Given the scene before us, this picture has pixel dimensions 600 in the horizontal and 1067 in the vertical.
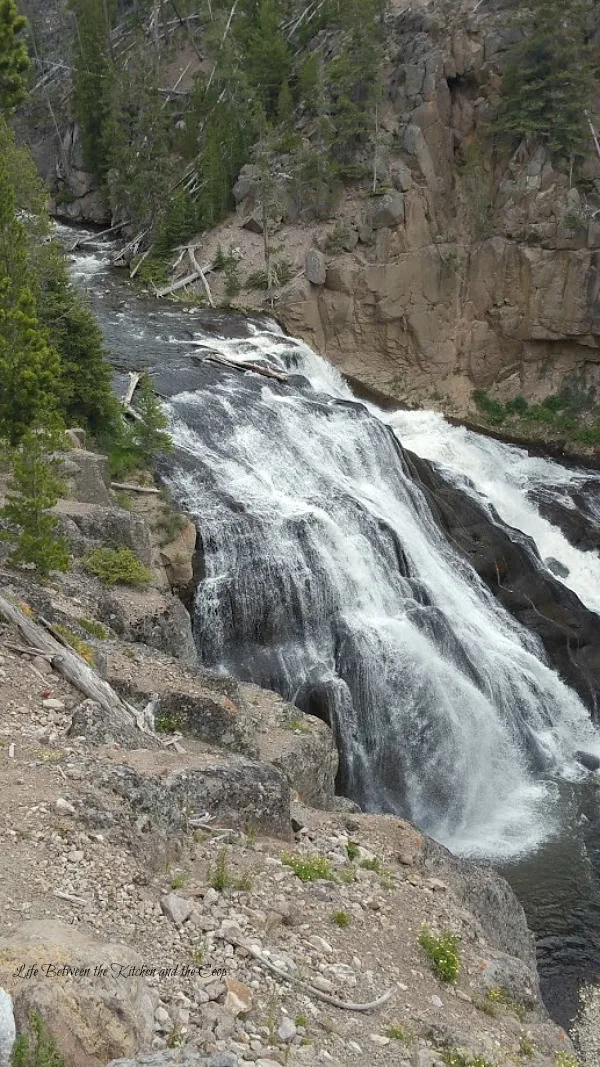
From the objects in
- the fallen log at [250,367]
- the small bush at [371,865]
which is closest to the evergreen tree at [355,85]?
the fallen log at [250,367]

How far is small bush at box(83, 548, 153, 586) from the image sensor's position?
16844 millimetres

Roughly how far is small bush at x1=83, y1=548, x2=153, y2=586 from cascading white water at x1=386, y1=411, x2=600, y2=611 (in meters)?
13.8

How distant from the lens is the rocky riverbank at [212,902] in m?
6.82

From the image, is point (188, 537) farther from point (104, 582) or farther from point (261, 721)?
point (261, 721)

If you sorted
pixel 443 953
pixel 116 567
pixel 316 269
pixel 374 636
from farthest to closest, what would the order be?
1. pixel 316 269
2. pixel 374 636
3. pixel 116 567
4. pixel 443 953

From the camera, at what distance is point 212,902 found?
8875 millimetres

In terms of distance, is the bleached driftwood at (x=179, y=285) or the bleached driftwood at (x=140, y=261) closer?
the bleached driftwood at (x=179, y=285)

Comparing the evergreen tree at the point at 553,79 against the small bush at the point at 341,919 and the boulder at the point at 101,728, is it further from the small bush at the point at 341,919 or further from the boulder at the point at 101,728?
the small bush at the point at 341,919

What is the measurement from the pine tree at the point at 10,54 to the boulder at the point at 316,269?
1886 cm

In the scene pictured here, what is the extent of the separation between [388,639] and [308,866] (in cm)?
1043

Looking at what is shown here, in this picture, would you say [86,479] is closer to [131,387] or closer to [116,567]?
[116,567]

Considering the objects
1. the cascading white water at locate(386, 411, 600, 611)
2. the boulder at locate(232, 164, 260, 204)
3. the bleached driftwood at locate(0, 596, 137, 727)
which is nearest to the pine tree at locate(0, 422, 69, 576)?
the bleached driftwood at locate(0, 596, 137, 727)

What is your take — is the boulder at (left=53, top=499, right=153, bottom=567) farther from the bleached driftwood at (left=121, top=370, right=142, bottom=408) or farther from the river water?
the bleached driftwood at (left=121, top=370, right=142, bottom=408)

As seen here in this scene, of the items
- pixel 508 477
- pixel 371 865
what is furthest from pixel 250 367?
pixel 371 865
